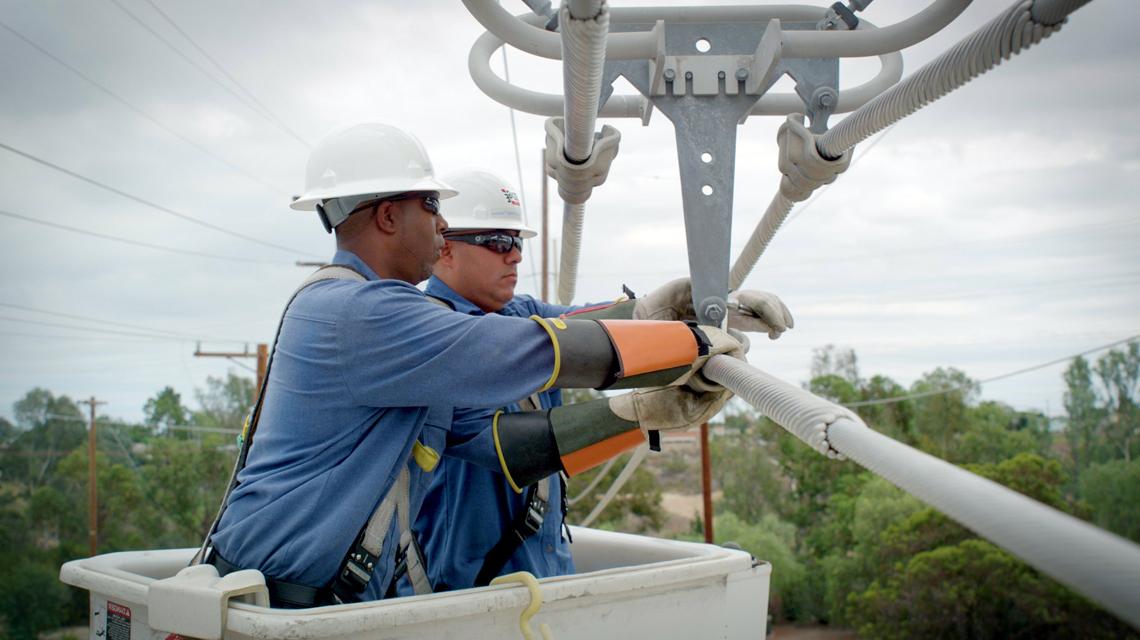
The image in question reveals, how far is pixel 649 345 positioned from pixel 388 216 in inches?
31.7

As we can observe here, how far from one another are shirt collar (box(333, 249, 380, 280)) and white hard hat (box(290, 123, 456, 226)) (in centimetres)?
17


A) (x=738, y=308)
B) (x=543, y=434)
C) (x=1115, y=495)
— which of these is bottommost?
(x=1115, y=495)

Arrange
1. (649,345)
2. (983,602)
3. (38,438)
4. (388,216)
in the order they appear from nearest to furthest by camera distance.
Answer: (649,345), (388,216), (983,602), (38,438)

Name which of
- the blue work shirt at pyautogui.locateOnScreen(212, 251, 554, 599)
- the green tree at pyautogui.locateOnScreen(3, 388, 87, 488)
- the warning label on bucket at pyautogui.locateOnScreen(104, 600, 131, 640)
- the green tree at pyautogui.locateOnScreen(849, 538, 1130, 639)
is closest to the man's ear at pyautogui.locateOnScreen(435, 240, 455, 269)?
the blue work shirt at pyautogui.locateOnScreen(212, 251, 554, 599)

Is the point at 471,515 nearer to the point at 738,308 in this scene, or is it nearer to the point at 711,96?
the point at 738,308

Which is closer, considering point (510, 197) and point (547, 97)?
point (547, 97)

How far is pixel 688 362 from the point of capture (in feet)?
7.63

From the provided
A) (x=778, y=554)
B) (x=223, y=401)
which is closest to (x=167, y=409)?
(x=223, y=401)

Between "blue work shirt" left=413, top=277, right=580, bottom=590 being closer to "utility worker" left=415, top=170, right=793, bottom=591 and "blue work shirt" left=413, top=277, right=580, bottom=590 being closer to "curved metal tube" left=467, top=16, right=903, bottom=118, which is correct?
"utility worker" left=415, top=170, right=793, bottom=591

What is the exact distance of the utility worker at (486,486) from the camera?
2871mm

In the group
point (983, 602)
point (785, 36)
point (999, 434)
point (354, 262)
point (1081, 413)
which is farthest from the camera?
point (999, 434)

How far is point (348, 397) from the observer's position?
2135 millimetres

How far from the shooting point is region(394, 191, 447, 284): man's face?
8.37ft

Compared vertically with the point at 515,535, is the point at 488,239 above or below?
above
